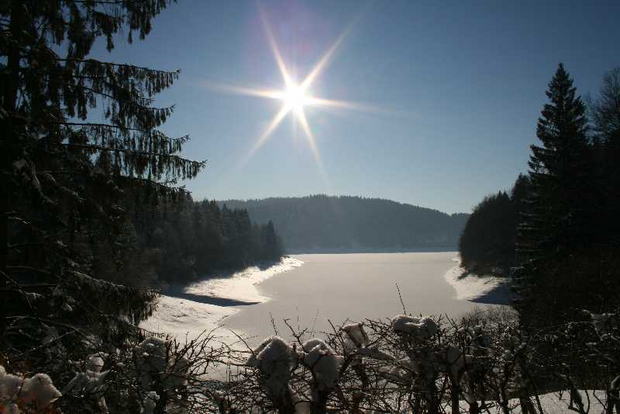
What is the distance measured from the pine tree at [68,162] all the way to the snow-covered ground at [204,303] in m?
5.65

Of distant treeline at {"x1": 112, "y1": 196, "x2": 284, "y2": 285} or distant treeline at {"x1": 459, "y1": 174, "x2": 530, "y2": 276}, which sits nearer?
distant treeline at {"x1": 112, "y1": 196, "x2": 284, "y2": 285}

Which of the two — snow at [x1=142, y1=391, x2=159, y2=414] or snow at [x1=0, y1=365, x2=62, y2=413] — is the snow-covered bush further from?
snow at [x1=0, y1=365, x2=62, y2=413]

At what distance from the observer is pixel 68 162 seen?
493 centimetres

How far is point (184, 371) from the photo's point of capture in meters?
2.56

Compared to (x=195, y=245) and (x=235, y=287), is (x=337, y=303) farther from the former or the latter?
(x=195, y=245)

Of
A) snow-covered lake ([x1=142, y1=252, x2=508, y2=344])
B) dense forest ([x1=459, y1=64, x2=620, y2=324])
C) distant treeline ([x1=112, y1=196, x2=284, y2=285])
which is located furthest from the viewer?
distant treeline ([x1=112, y1=196, x2=284, y2=285])

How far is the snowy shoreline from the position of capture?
3504 centimetres

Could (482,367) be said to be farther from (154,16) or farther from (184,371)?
(154,16)

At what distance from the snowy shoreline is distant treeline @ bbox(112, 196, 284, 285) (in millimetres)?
29627

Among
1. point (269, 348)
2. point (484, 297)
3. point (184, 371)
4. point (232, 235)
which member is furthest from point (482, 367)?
point (232, 235)

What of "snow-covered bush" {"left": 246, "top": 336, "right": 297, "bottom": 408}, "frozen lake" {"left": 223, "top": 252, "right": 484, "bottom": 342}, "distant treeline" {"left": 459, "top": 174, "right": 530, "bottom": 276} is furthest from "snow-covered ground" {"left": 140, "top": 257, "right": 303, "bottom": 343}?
"distant treeline" {"left": 459, "top": 174, "right": 530, "bottom": 276}

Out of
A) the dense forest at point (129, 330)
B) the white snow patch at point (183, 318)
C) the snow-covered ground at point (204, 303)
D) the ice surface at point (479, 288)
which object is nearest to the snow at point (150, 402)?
the dense forest at point (129, 330)

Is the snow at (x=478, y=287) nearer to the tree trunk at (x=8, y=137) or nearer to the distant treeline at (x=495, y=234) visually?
the distant treeline at (x=495, y=234)

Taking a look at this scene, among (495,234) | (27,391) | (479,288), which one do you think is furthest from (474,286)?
(27,391)
